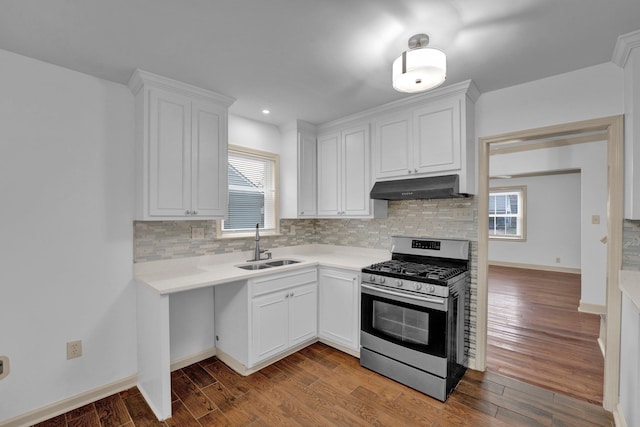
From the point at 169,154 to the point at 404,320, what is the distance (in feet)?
7.61

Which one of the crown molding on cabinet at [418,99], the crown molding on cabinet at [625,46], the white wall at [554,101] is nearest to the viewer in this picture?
the crown molding on cabinet at [625,46]

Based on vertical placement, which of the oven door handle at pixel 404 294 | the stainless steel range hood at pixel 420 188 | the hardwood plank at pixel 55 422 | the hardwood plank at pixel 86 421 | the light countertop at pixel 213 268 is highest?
the stainless steel range hood at pixel 420 188

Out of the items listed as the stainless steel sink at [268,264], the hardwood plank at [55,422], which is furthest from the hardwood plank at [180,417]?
the stainless steel sink at [268,264]

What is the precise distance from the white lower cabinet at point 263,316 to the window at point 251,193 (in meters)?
0.74

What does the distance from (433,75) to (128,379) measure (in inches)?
122

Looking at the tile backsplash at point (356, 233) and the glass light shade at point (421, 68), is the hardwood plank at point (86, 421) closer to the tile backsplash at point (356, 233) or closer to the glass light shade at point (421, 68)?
the tile backsplash at point (356, 233)

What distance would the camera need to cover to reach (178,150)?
7.97 feet

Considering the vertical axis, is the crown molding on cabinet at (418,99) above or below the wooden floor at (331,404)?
above

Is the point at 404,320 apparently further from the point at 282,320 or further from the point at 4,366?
the point at 4,366

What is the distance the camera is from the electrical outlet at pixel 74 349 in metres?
2.17

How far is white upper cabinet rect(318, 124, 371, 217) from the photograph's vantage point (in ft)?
10.4

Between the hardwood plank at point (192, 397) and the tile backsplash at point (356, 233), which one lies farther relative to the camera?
the tile backsplash at point (356, 233)

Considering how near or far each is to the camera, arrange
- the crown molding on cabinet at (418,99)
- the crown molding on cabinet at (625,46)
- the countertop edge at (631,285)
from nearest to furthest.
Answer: the countertop edge at (631,285) → the crown molding on cabinet at (625,46) → the crown molding on cabinet at (418,99)

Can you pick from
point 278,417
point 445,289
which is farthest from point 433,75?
point 278,417
